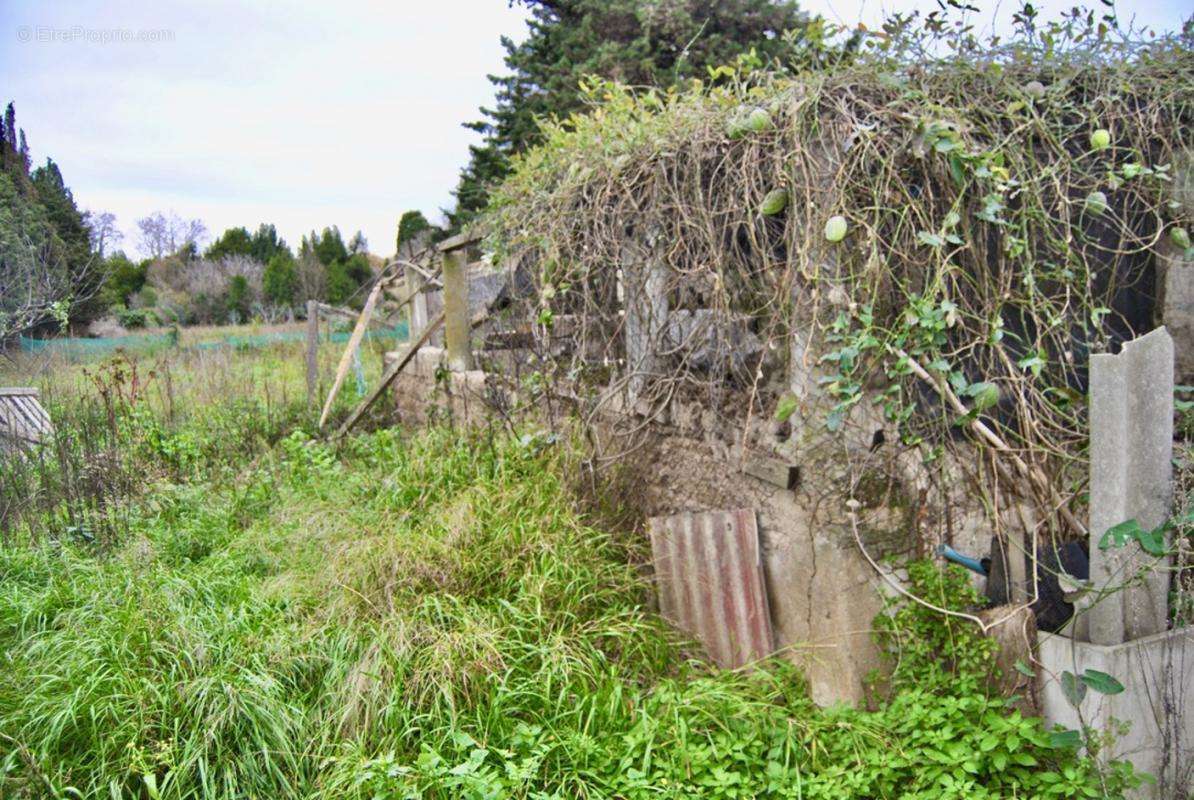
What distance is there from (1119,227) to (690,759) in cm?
291

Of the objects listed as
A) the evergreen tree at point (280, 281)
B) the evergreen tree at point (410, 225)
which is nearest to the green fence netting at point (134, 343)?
the evergreen tree at point (280, 281)

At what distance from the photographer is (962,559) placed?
9.70 feet

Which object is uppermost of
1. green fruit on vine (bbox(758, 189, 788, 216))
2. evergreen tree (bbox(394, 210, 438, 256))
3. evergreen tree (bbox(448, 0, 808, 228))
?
evergreen tree (bbox(448, 0, 808, 228))

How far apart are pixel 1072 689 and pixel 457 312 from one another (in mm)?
5254

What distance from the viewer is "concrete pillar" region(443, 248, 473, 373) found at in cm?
660

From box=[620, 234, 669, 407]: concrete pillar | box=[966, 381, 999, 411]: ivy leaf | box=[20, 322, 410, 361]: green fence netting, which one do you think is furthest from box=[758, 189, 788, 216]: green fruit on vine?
box=[20, 322, 410, 361]: green fence netting

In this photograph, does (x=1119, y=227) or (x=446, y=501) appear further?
(x=446, y=501)

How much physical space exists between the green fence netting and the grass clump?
1777 mm

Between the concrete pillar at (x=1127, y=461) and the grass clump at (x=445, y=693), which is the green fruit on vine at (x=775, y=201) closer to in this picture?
the concrete pillar at (x=1127, y=461)

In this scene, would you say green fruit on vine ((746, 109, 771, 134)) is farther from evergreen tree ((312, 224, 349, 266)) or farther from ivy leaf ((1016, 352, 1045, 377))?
evergreen tree ((312, 224, 349, 266))

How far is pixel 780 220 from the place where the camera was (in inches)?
130

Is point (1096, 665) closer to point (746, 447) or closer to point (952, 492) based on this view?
point (952, 492)

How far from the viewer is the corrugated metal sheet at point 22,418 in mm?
5047

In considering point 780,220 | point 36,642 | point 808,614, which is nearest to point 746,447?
point 808,614
